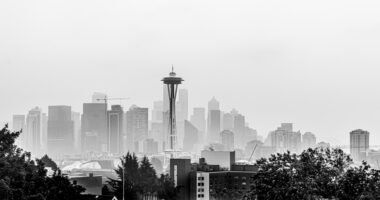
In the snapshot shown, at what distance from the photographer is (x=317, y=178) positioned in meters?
24.5

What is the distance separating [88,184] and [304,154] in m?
39.2

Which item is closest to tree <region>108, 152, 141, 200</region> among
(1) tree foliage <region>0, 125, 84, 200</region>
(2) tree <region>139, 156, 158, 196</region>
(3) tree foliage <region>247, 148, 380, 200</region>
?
(2) tree <region>139, 156, 158, 196</region>

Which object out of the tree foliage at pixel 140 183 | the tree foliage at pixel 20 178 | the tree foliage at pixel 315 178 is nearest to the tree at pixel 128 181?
the tree foliage at pixel 140 183

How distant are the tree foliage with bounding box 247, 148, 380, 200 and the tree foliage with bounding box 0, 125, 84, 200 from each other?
882 cm

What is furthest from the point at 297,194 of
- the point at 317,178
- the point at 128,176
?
the point at 128,176

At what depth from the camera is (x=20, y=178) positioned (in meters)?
28.3

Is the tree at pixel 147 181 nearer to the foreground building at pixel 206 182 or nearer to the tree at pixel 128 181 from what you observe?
the tree at pixel 128 181

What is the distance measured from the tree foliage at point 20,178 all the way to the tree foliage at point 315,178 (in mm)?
8819

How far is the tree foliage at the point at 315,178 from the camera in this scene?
2400cm

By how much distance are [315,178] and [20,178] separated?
11.7 meters

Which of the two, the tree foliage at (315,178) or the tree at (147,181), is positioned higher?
the tree foliage at (315,178)

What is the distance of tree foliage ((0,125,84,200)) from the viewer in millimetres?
26944

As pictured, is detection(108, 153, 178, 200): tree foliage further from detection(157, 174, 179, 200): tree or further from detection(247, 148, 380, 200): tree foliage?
detection(247, 148, 380, 200): tree foliage

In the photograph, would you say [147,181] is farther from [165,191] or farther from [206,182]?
[206,182]
